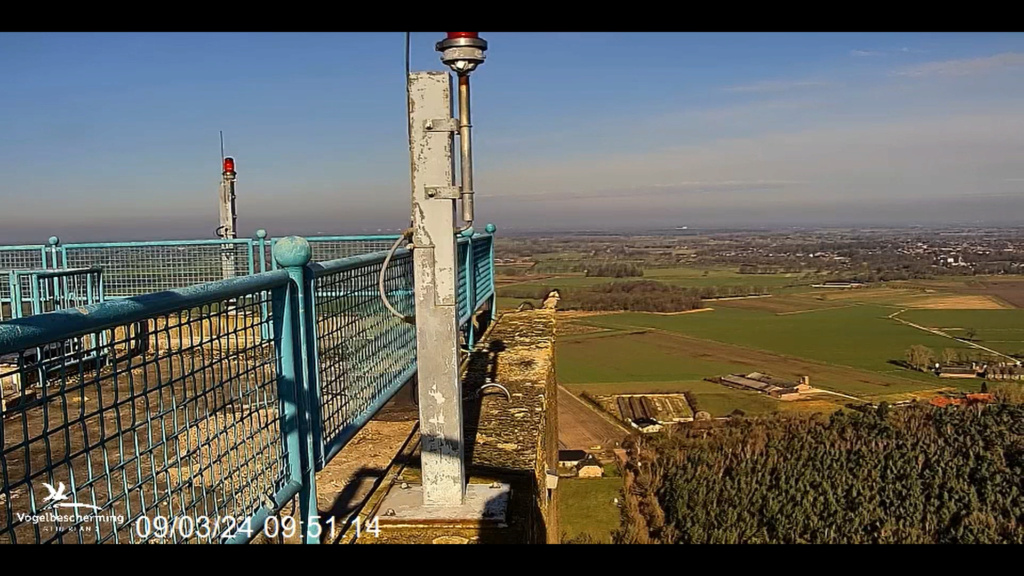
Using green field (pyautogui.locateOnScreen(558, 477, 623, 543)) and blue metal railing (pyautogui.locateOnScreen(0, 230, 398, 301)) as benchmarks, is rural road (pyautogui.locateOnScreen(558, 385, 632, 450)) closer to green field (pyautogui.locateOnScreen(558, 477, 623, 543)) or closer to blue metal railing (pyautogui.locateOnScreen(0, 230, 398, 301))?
green field (pyautogui.locateOnScreen(558, 477, 623, 543))

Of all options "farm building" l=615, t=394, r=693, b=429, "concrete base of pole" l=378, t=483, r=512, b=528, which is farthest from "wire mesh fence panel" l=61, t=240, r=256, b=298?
"farm building" l=615, t=394, r=693, b=429

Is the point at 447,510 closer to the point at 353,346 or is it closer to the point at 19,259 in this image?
the point at 353,346

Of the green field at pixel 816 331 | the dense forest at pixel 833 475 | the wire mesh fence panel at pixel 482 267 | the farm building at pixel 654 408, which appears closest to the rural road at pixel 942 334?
the green field at pixel 816 331

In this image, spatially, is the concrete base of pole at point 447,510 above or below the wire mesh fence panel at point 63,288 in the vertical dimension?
below

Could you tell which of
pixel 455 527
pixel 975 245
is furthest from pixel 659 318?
pixel 455 527

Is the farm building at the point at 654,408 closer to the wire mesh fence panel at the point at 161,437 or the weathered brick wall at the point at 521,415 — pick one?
the weathered brick wall at the point at 521,415

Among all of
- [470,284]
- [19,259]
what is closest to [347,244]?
[470,284]
